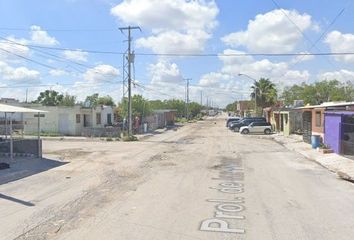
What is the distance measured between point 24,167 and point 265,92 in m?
68.5

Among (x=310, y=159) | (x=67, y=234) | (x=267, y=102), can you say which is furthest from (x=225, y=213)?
(x=267, y=102)

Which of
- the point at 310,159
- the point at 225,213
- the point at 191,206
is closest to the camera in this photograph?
the point at 225,213

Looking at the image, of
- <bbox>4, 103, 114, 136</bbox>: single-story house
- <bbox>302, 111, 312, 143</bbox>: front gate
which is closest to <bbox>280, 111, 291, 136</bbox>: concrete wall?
<bbox>302, 111, 312, 143</bbox>: front gate

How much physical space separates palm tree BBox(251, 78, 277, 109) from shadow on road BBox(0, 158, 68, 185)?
209ft

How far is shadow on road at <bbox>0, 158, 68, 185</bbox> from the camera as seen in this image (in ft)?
62.3

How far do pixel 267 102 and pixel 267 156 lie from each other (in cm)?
5719

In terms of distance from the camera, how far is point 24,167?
2188 cm

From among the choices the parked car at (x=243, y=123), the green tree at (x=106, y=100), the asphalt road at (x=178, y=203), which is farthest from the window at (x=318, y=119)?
the green tree at (x=106, y=100)

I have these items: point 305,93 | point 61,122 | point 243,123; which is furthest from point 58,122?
point 305,93

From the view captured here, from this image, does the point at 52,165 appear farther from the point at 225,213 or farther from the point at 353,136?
the point at 353,136

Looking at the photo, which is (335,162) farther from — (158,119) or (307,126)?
(158,119)

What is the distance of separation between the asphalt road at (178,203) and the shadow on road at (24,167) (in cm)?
59

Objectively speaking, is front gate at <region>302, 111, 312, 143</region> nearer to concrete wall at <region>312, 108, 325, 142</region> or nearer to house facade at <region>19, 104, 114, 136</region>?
concrete wall at <region>312, 108, 325, 142</region>

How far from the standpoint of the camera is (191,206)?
12.8 metres
